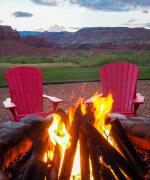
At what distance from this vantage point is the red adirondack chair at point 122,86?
5.70 meters

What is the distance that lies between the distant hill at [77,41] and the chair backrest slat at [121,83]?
53.8 m

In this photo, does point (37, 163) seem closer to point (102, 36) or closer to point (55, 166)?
point (55, 166)

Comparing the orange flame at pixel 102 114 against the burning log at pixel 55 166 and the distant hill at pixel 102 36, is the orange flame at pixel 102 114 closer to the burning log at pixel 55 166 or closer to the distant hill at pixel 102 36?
the burning log at pixel 55 166

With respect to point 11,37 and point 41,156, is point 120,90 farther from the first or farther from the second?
point 11,37

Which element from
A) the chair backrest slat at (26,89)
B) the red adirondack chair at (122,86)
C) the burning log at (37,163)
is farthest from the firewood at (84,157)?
the chair backrest slat at (26,89)

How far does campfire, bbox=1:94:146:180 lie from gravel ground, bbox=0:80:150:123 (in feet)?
15.3

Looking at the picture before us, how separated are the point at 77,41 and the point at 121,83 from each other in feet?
235

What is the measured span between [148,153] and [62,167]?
1131 millimetres

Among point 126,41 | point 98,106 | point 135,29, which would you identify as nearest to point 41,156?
point 98,106

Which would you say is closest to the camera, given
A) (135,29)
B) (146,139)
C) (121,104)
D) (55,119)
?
(55,119)

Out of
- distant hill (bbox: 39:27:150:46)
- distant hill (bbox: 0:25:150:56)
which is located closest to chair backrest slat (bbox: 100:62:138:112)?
distant hill (bbox: 0:25:150:56)

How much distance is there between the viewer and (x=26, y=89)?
231 inches

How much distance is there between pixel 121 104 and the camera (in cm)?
575

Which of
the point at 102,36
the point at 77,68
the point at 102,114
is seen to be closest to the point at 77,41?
the point at 102,36
